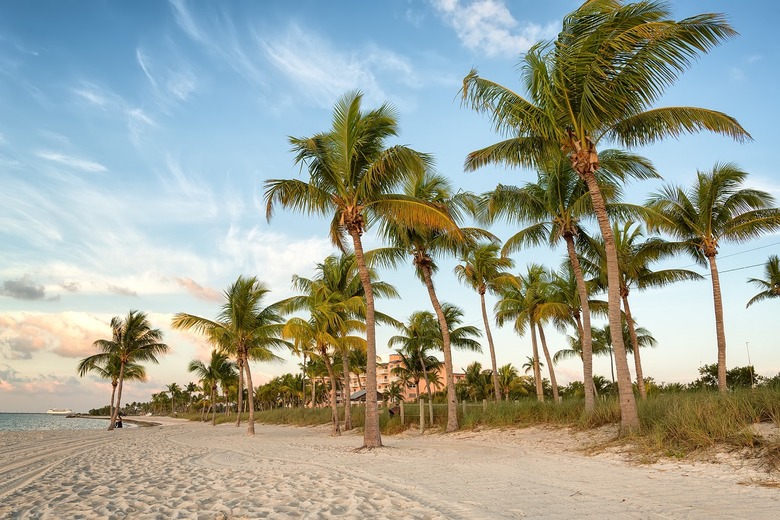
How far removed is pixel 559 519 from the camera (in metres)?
4.85

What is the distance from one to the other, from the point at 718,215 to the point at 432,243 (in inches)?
413

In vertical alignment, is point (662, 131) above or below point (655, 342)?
above

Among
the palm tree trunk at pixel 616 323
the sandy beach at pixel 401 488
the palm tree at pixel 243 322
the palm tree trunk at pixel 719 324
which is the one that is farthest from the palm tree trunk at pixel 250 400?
the palm tree trunk at pixel 719 324

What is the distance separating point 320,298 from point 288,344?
6415 millimetres

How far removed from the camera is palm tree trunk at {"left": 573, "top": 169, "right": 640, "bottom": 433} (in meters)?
10.7

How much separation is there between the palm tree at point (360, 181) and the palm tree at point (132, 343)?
24.5m

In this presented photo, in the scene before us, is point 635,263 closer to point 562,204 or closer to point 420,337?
point 562,204

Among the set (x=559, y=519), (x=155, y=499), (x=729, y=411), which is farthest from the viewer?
(x=729, y=411)

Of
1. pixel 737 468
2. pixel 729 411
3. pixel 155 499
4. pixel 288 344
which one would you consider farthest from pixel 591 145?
pixel 288 344

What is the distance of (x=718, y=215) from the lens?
17.3m

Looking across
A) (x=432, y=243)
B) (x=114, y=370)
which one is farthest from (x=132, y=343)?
(x=432, y=243)

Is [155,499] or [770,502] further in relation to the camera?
[155,499]

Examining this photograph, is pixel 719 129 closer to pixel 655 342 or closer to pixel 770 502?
pixel 770 502

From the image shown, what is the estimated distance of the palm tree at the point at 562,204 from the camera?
50.0 ft
